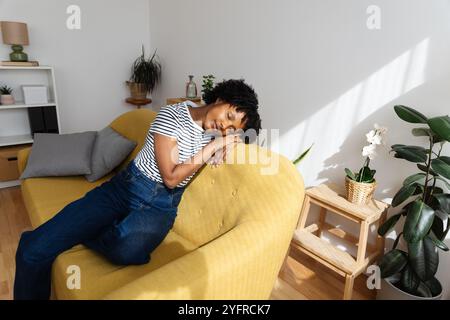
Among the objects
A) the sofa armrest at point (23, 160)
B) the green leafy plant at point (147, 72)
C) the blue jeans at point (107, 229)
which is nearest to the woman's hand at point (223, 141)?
the blue jeans at point (107, 229)

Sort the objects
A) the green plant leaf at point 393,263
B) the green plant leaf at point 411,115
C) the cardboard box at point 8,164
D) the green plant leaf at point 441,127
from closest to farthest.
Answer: the green plant leaf at point 441,127, the green plant leaf at point 411,115, the green plant leaf at point 393,263, the cardboard box at point 8,164

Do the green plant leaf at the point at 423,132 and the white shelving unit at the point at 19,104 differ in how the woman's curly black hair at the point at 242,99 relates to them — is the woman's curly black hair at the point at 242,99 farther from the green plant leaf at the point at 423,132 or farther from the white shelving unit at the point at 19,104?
the white shelving unit at the point at 19,104

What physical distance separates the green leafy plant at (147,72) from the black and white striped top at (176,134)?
2.21 m

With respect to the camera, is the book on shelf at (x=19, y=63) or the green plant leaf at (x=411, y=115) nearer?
the green plant leaf at (x=411, y=115)

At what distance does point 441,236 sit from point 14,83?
3488 millimetres

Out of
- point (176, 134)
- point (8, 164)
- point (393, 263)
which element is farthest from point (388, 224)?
point (8, 164)

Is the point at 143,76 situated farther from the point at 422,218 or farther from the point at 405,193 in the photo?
the point at 422,218

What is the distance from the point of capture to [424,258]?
133cm

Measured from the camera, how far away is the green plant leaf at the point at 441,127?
3.88 feet

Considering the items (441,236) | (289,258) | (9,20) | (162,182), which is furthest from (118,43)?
(441,236)
